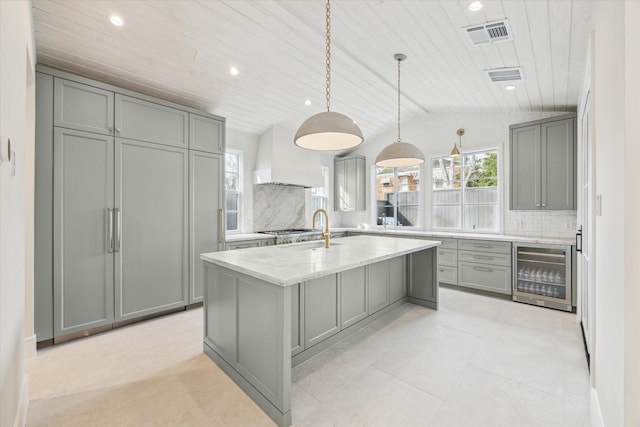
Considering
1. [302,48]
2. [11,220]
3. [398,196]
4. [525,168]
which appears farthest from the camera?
[398,196]

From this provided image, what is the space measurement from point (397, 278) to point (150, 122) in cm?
355

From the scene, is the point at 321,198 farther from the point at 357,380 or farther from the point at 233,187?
the point at 357,380

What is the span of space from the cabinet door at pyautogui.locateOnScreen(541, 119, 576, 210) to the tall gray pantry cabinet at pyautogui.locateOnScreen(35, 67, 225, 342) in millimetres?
4592

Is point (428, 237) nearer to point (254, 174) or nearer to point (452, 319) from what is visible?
point (452, 319)

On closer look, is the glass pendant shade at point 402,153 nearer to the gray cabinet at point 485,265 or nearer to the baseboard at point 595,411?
the gray cabinet at point 485,265

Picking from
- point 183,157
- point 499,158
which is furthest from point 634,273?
point 499,158

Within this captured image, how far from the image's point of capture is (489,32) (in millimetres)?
2668

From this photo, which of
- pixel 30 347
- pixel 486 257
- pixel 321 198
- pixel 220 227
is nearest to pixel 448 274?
pixel 486 257

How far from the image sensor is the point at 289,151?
5.18 meters

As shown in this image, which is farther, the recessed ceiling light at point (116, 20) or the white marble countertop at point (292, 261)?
the recessed ceiling light at point (116, 20)

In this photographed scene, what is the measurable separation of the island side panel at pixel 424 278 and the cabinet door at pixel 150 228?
2.98 m

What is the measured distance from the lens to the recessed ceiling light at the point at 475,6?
2314mm

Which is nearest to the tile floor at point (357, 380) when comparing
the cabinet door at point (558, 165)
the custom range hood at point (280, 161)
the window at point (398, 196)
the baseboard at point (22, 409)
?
the baseboard at point (22, 409)

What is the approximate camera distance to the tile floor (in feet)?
5.88
